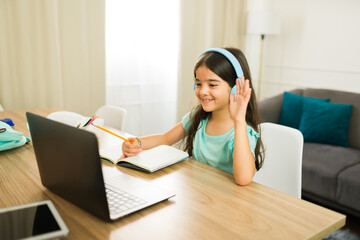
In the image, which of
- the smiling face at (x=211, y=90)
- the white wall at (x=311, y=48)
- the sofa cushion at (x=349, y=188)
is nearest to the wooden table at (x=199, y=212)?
the smiling face at (x=211, y=90)

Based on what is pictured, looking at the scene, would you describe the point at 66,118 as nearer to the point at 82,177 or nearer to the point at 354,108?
the point at 82,177

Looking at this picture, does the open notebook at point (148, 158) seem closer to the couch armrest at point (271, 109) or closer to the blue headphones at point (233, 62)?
the blue headphones at point (233, 62)

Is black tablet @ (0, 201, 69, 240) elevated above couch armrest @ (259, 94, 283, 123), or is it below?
above

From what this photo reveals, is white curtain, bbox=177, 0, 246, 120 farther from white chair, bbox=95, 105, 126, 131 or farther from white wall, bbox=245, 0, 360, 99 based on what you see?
white chair, bbox=95, 105, 126, 131

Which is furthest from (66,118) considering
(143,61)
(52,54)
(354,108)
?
(354,108)

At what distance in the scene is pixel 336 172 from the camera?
Result: 2359mm

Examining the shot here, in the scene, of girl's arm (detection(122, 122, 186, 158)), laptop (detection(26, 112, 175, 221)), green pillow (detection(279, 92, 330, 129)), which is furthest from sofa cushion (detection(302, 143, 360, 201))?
laptop (detection(26, 112, 175, 221))

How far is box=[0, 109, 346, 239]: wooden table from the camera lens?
2.72 ft

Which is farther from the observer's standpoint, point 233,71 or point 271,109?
point 271,109

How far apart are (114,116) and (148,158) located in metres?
1.00

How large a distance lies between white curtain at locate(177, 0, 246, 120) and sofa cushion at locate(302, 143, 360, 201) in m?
1.62

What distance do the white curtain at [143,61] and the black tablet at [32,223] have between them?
268cm

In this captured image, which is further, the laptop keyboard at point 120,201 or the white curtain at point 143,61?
the white curtain at point 143,61

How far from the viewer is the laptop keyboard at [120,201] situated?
90 cm
